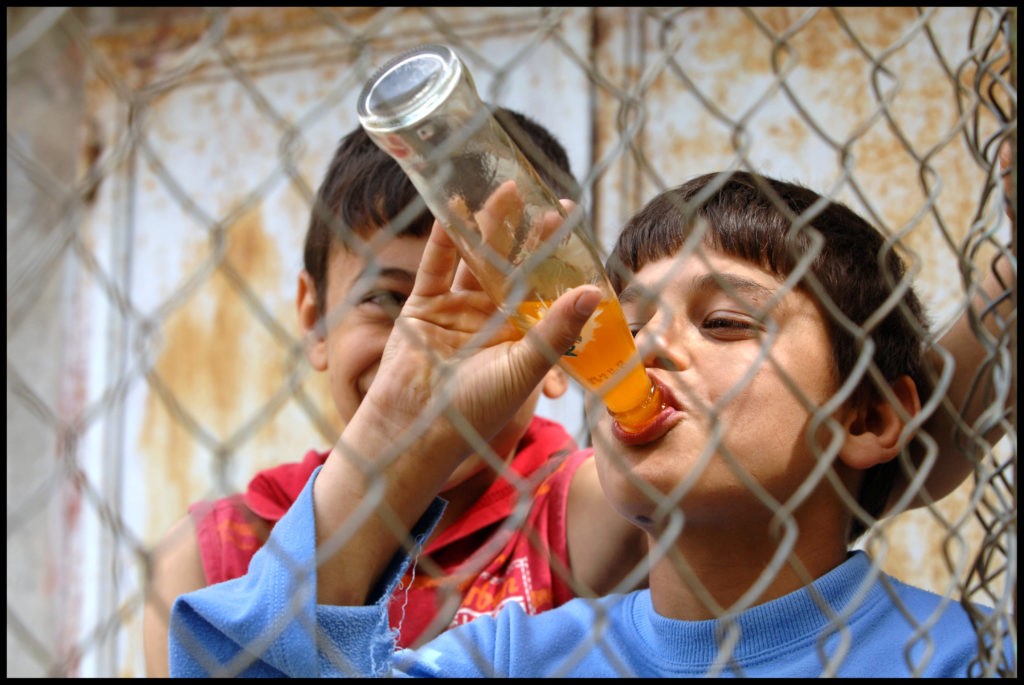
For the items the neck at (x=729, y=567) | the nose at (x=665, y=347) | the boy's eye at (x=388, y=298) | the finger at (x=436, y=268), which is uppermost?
the finger at (x=436, y=268)

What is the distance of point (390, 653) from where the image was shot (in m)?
0.95

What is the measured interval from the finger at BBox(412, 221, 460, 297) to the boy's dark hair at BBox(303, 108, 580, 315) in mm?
318

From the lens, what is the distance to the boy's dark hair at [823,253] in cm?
117

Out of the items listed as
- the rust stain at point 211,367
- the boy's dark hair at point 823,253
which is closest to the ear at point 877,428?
the boy's dark hair at point 823,253

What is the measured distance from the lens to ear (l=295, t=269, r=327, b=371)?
1.52 m

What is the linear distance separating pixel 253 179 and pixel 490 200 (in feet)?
5.03

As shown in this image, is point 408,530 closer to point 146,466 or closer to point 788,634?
point 788,634

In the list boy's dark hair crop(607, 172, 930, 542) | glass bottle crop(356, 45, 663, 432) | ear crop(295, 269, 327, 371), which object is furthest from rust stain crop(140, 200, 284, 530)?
glass bottle crop(356, 45, 663, 432)

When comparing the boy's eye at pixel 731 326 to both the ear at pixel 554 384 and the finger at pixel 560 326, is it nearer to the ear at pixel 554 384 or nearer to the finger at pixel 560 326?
the finger at pixel 560 326

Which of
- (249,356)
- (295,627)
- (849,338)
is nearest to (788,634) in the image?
(849,338)

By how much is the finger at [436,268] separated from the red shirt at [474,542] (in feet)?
1.15

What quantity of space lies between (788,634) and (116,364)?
1.64 m

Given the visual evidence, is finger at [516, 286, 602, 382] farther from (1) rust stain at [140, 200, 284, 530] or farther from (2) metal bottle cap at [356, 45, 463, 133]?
(1) rust stain at [140, 200, 284, 530]

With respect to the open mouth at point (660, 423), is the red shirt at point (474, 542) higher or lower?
lower
